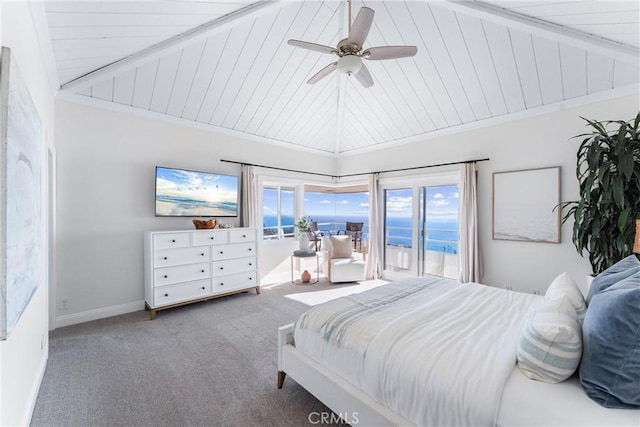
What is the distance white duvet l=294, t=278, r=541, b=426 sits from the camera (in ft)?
3.94

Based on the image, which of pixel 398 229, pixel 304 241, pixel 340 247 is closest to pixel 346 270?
pixel 340 247

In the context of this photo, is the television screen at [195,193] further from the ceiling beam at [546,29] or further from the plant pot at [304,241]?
the ceiling beam at [546,29]

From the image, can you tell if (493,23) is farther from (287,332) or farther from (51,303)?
(51,303)

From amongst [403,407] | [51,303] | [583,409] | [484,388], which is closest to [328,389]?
[403,407]

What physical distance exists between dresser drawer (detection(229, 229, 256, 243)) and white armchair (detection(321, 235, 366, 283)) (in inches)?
57.6

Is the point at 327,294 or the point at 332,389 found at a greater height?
the point at 332,389

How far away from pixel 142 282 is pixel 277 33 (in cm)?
358

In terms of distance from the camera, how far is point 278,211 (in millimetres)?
5566

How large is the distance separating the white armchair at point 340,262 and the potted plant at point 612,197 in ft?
10.00

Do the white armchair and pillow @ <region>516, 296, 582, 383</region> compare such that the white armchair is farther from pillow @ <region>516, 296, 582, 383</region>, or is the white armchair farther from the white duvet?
pillow @ <region>516, 296, 582, 383</region>

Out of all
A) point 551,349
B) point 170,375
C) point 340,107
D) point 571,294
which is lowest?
point 170,375

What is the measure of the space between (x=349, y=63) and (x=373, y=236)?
11.5 ft

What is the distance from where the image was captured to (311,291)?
15.1ft

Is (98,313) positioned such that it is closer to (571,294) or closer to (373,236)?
(373,236)
